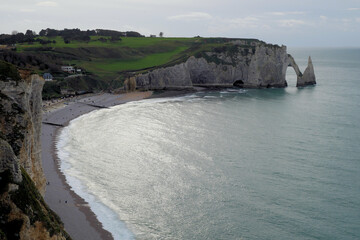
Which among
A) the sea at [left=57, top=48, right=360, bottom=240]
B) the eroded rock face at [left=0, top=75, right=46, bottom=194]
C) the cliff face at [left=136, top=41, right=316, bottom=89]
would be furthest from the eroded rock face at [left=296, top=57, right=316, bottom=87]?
the eroded rock face at [left=0, top=75, right=46, bottom=194]

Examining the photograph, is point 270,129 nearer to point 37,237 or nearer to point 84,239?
point 84,239

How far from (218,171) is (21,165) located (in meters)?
26.5

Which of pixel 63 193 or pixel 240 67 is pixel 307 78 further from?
pixel 63 193

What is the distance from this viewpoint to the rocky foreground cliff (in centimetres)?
1872

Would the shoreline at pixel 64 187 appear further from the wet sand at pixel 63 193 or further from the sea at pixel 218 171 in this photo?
the sea at pixel 218 171

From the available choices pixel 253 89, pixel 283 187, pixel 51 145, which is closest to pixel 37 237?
pixel 283 187

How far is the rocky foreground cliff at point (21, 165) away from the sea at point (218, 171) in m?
10.1

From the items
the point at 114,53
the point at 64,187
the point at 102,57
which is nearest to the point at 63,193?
the point at 64,187

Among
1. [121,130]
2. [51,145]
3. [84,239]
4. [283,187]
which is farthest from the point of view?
[121,130]

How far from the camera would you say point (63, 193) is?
131 feet

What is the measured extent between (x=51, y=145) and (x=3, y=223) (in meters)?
40.6

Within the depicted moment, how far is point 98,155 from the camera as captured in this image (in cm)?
5350

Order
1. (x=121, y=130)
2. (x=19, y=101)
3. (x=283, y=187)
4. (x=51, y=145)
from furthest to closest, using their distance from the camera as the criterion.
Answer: (x=121, y=130) → (x=51, y=145) → (x=283, y=187) → (x=19, y=101)

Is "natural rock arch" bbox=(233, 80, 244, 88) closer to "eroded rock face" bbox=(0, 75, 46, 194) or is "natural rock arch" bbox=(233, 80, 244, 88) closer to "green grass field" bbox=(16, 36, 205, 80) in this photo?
"green grass field" bbox=(16, 36, 205, 80)
